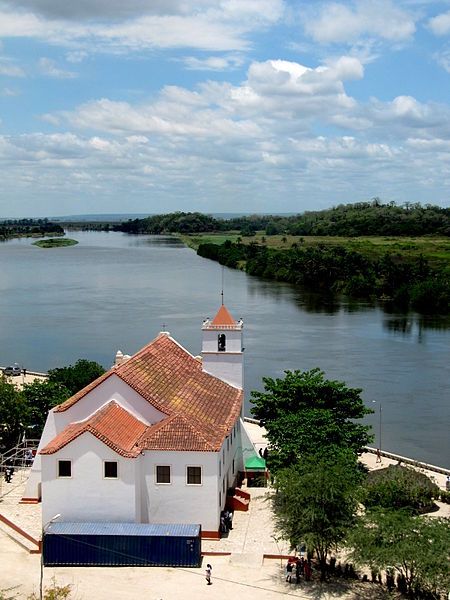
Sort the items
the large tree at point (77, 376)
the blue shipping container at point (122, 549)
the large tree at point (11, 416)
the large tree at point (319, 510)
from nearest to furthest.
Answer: the large tree at point (319, 510) → the blue shipping container at point (122, 549) → the large tree at point (11, 416) → the large tree at point (77, 376)

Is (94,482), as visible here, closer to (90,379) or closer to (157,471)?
(157,471)

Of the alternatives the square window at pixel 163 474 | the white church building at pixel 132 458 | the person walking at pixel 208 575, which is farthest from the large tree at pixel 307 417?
the person walking at pixel 208 575

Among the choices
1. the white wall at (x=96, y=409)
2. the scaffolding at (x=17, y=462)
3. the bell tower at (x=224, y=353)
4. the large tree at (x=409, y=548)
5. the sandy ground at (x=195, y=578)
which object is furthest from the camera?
the bell tower at (x=224, y=353)

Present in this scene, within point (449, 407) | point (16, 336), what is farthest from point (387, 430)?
point (16, 336)

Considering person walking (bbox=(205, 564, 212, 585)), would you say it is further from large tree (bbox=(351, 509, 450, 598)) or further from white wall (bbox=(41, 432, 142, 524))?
large tree (bbox=(351, 509, 450, 598))

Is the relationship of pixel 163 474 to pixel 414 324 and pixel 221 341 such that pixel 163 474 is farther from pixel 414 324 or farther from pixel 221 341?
pixel 414 324

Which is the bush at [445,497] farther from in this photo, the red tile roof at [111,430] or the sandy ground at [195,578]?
the red tile roof at [111,430]

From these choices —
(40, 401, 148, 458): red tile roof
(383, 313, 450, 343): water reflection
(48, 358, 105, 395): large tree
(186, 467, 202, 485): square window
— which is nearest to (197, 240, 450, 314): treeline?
(383, 313, 450, 343): water reflection
